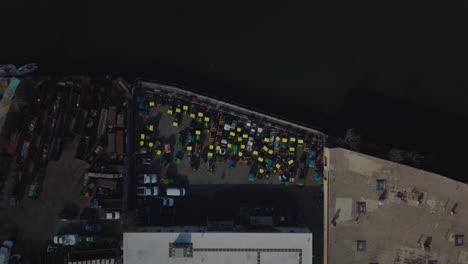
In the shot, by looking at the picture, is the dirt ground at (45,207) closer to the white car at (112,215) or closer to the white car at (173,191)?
the white car at (112,215)

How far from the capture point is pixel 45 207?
39.3 m

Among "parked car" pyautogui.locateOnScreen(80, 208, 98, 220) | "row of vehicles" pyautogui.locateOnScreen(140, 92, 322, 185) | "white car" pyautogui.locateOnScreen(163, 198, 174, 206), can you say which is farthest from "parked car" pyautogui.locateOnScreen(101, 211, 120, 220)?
"row of vehicles" pyautogui.locateOnScreen(140, 92, 322, 185)

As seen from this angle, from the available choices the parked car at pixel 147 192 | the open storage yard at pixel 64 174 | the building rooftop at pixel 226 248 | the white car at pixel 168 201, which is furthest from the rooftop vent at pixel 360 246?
the open storage yard at pixel 64 174

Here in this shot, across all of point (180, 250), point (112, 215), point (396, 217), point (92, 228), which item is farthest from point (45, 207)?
point (396, 217)

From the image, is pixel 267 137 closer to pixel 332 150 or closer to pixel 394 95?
pixel 332 150

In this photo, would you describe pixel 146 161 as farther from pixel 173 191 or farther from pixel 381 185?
pixel 381 185

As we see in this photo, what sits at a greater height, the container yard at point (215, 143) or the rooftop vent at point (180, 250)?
the container yard at point (215, 143)

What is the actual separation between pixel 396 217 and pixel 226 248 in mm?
18663

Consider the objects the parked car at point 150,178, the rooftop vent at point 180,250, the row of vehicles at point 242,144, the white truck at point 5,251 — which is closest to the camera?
the rooftop vent at point 180,250

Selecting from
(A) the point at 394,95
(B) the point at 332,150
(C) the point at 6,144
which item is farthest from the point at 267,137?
(C) the point at 6,144

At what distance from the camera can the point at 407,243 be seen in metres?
39.3

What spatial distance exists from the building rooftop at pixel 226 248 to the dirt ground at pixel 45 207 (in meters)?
9.38

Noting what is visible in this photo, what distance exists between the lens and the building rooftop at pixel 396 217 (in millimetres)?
39062

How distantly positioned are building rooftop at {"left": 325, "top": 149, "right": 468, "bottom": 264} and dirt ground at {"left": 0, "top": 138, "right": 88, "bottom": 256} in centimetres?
2796
